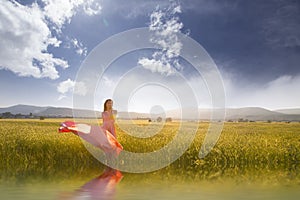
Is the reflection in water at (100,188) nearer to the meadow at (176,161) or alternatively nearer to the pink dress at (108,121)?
the meadow at (176,161)

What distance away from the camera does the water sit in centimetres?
1038

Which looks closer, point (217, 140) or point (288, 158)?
point (288, 158)

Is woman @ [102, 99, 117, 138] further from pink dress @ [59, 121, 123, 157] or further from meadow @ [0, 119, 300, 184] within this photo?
meadow @ [0, 119, 300, 184]

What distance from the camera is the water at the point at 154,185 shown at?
1038 cm

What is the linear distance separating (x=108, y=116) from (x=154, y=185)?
169 inches

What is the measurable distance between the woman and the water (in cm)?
156

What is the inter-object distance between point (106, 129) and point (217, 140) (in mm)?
5542

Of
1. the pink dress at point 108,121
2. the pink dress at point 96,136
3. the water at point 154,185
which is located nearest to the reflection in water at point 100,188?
the water at point 154,185

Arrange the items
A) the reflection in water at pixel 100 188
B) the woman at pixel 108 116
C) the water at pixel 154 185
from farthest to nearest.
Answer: the woman at pixel 108 116 → the water at pixel 154 185 → the reflection in water at pixel 100 188

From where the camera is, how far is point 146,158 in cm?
1745

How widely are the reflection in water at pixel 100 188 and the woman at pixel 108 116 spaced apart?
1967mm

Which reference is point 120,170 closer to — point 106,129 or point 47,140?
point 106,129

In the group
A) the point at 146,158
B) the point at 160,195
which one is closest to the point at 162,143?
the point at 146,158

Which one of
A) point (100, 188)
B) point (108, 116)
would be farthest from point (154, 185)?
point (108, 116)
